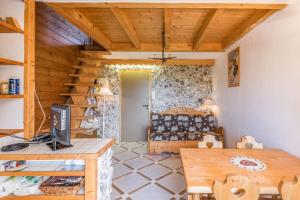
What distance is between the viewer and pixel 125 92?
17.3 ft

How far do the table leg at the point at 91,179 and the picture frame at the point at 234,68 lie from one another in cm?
301

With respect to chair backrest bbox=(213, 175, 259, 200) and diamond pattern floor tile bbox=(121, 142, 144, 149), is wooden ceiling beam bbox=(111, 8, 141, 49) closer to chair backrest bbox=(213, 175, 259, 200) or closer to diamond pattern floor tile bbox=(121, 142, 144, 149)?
chair backrest bbox=(213, 175, 259, 200)

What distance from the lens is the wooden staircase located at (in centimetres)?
352

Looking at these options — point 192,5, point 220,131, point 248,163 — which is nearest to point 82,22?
point 192,5

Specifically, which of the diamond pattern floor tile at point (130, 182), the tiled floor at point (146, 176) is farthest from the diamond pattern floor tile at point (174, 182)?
the diamond pattern floor tile at point (130, 182)

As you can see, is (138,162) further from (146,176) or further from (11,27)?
(11,27)

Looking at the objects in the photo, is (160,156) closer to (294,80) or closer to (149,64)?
(149,64)

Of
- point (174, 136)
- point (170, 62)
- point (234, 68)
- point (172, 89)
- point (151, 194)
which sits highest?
point (170, 62)

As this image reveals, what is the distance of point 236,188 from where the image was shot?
1.21 meters

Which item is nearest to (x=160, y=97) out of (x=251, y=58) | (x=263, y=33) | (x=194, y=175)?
(x=251, y=58)

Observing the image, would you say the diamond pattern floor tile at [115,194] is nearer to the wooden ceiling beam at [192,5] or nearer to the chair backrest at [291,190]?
the chair backrest at [291,190]

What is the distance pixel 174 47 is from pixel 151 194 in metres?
2.96

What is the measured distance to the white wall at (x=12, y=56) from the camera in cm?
189

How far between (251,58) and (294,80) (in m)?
1.09
